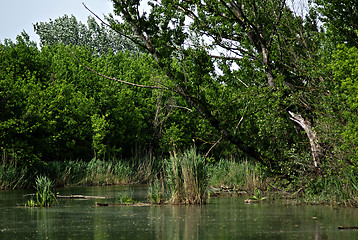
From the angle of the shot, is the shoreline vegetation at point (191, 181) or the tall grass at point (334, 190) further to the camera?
the shoreline vegetation at point (191, 181)

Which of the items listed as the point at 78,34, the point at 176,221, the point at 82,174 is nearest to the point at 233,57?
the point at 176,221

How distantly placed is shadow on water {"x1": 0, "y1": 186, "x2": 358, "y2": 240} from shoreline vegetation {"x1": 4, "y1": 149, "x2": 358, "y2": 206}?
52 cm

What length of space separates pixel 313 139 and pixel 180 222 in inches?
222

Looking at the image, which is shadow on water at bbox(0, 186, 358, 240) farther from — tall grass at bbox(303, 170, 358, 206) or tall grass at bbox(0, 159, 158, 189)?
tall grass at bbox(0, 159, 158, 189)

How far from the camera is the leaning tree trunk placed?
16.3 metres

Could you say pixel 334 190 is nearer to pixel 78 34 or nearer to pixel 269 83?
pixel 269 83

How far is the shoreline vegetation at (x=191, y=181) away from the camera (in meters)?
16.1

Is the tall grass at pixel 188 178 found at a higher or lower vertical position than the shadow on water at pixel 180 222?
higher

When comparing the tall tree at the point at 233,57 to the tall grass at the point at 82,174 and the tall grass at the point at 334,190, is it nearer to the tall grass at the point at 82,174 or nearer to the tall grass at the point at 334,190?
the tall grass at the point at 334,190

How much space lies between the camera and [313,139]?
16.8m

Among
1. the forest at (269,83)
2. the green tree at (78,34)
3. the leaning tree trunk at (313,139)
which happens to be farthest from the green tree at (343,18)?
the green tree at (78,34)

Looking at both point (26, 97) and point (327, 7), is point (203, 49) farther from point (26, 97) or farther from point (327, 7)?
point (26, 97)

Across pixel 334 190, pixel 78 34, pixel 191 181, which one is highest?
pixel 78 34

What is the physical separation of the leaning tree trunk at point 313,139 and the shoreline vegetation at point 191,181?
49 cm
